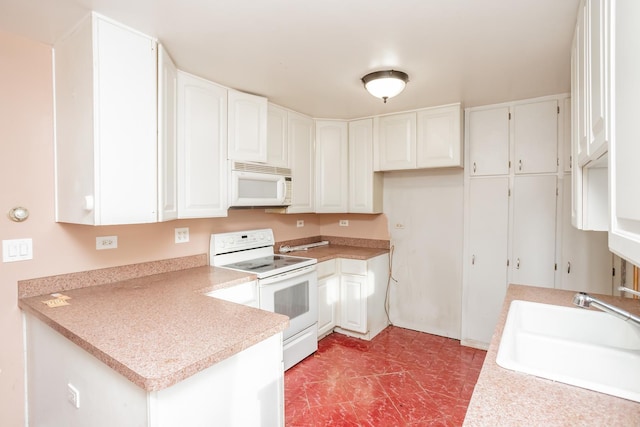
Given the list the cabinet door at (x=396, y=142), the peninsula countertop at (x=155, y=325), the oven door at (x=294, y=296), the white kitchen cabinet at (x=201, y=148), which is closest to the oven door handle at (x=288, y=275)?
the oven door at (x=294, y=296)

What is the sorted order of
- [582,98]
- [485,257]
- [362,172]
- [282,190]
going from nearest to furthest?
[582,98] < [282,190] < [485,257] < [362,172]

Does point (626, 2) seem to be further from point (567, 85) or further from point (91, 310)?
point (567, 85)

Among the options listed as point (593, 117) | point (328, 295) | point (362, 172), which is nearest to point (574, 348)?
point (593, 117)

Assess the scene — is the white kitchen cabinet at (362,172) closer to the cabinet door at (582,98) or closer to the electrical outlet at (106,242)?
the cabinet door at (582,98)

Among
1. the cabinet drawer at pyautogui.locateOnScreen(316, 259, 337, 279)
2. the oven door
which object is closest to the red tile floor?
the oven door

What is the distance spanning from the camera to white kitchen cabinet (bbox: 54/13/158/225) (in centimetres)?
161

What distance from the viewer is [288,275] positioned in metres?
2.66

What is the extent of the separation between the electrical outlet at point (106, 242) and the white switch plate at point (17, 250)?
32cm

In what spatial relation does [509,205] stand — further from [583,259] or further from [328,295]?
[328,295]

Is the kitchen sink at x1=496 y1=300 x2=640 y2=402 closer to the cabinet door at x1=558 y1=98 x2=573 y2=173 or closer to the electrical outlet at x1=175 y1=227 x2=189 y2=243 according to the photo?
the cabinet door at x1=558 y1=98 x2=573 y2=173

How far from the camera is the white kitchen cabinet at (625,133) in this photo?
60cm

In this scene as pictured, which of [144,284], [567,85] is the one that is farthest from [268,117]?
[567,85]

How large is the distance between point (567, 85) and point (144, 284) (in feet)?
11.0

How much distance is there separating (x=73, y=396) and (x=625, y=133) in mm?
2049
